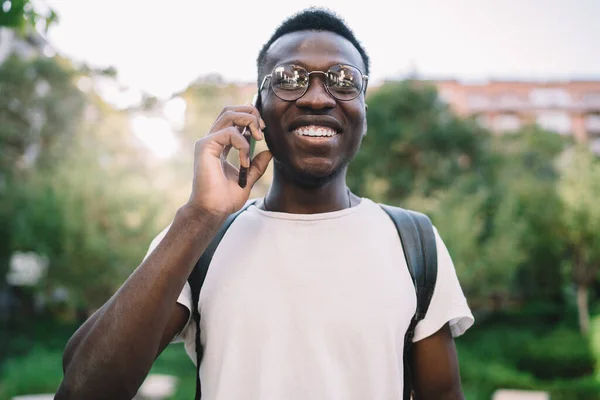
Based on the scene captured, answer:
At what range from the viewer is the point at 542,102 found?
184 ft

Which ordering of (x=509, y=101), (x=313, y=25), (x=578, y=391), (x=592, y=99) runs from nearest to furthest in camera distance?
(x=313, y=25)
(x=578, y=391)
(x=509, y=101)
(x=592, y=99)

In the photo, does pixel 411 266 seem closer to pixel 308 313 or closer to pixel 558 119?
pixel 308 313

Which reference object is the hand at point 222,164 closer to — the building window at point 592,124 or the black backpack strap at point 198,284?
the black backpack strap at point 198,284

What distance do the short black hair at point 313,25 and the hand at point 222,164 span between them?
1.10ft

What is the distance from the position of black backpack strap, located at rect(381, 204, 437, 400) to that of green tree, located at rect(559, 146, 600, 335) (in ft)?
62.1

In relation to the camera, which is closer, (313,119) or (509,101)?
(313,119)

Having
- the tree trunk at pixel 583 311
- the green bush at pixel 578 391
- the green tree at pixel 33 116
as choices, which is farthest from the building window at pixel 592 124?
the green tree at pixel 33 116

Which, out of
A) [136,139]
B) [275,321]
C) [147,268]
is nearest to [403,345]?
[275,321]

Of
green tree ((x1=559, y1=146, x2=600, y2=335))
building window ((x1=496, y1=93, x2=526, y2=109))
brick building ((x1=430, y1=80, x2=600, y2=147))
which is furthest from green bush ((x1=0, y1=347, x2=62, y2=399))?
building window ((x1=496, y1=93, x2=526, y2=109))

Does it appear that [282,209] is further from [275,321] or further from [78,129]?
[78,129]

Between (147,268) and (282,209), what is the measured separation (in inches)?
21.2

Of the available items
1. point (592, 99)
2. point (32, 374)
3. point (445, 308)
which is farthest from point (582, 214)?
point (592, 99)

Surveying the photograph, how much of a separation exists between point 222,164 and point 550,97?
63.3 meters

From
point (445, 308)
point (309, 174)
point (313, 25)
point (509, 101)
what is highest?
point (509, 101)
